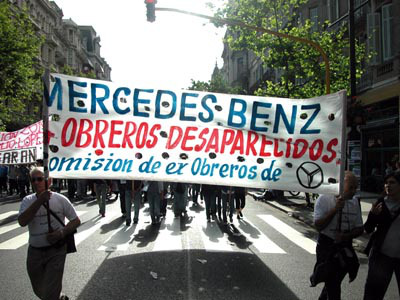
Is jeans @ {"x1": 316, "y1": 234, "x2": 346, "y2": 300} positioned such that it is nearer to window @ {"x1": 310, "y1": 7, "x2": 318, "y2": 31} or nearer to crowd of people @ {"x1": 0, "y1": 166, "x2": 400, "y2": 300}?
crowd of people @ {"x1": 0, "y1": 166, "x2": 400, "y2": 300}

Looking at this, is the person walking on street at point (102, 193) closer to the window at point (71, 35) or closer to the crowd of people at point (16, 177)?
the crowd of people at point (16, 177)

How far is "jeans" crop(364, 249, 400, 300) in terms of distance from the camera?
396 cm

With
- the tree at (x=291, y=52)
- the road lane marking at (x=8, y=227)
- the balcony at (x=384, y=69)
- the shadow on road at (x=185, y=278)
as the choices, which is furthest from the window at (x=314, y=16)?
the shadow on road at (x=185, y=278)

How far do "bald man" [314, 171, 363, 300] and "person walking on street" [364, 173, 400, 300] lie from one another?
0.65 ft

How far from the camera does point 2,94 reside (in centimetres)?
2236

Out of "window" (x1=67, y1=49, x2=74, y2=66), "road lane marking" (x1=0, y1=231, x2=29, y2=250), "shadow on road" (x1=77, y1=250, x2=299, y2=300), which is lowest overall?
"shadow on road" (x1=77, y1=250, x2=299, y2=300)

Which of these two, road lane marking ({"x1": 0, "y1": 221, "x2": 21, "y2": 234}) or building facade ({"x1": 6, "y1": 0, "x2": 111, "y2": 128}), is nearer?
road lane marking ({"x1": 0, "y1": 221, "x2": 21, "y2": 234})

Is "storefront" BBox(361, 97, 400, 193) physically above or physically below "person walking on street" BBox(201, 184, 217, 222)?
above

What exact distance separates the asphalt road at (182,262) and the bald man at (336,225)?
50.4 inches

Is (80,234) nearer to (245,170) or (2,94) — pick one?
(245,170)

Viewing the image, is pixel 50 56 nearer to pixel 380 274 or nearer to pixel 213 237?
pixel 213 237

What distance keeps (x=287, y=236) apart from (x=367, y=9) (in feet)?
53.1

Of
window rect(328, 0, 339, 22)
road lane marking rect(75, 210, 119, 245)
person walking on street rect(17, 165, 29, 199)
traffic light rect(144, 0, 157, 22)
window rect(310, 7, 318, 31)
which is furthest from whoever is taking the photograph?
window rect(310, 7, 318, 31)

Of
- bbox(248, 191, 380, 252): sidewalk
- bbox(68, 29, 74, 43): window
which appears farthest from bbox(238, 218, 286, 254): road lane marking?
bbox(68, 29, 74, 43): window
